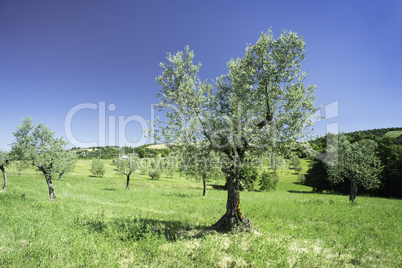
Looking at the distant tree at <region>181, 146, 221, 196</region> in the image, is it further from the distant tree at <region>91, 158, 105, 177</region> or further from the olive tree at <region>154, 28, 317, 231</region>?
the distant tree at <region>91, 158, 105, 177</region>

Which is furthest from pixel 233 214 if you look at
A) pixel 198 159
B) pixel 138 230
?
pixel 138 230

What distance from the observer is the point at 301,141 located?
37.9ft

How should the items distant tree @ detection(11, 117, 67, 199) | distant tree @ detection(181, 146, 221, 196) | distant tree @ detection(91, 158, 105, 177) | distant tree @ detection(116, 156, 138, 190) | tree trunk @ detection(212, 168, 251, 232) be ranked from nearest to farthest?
tree trunk @ detection(212, 168, 251, 232) < distant tree @ detection(181, 146, 221, 196) < distant tree @ detection(11, 117, 67, 199) < distant tree @ detection(116, 156, 138, 190) < distant tree @ detection(91, 158, 105, 177)

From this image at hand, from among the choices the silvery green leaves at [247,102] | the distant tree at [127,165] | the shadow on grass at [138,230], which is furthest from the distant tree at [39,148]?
the distant tree at [127,165]

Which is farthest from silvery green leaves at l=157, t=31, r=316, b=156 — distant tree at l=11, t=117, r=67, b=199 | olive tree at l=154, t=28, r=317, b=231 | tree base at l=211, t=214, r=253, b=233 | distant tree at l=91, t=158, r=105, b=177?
distant tree at l=91, t=158, r=105, b=177

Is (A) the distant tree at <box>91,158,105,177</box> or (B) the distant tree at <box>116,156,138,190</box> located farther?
(A) the distant tree at <box>91,158,105,177</box>

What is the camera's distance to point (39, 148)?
A: 23500mm

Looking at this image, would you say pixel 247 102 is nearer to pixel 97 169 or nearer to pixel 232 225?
pixel 232 225

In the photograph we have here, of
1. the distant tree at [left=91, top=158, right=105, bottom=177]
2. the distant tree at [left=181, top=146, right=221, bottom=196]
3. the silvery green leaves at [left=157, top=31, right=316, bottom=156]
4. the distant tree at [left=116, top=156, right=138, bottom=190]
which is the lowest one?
the distant tree at [left=91, top=158, right=105, bottom=177]

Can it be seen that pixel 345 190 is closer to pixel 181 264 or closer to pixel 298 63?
pixel 298 63

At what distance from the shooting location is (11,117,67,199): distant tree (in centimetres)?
2253

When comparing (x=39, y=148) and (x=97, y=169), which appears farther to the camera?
(x=97, y=169)

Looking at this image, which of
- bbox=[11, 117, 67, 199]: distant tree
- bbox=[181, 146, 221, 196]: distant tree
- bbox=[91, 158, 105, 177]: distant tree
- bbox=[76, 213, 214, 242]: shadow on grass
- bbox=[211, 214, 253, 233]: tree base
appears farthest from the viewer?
bbox=[91, 158, 105, 177]: distant tree

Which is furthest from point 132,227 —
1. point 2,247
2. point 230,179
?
point 230,179
